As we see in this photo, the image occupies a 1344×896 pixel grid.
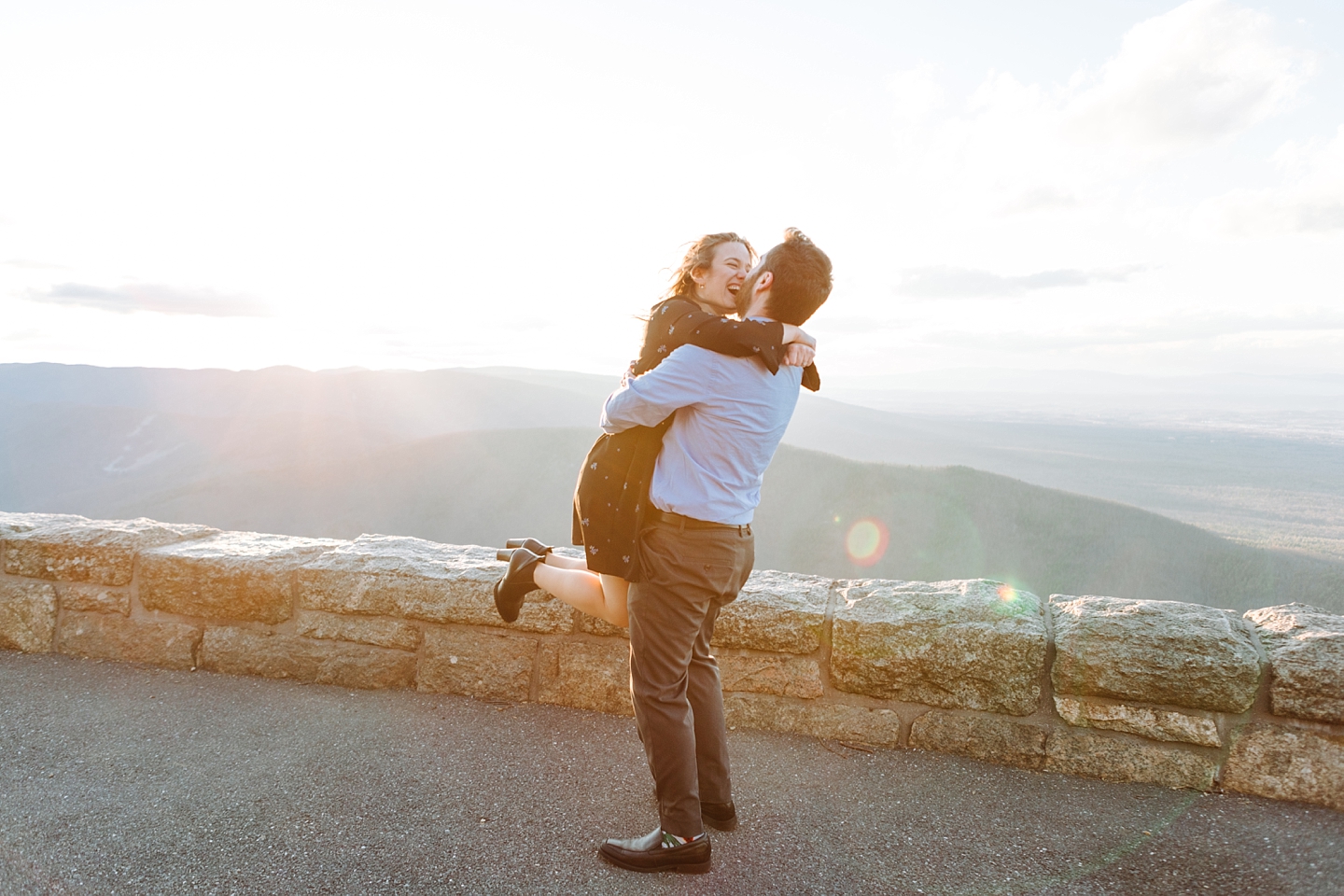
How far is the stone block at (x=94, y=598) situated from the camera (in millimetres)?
3641

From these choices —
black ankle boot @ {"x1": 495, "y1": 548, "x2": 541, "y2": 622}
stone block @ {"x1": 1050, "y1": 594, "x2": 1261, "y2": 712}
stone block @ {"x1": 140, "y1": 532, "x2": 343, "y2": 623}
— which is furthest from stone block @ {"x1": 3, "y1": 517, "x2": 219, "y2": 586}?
stone block @ {"x1": 1050, "y1": 594, "x2": 1261, "y2": 712}

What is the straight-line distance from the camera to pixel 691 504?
2.09 metres

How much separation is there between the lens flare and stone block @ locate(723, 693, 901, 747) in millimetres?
40885

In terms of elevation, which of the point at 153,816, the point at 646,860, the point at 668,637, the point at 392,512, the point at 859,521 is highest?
the point at 668,637

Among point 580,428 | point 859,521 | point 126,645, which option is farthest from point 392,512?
point 126,645

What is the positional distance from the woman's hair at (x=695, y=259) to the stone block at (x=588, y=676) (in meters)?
1.64

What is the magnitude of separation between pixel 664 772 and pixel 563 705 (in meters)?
1.15

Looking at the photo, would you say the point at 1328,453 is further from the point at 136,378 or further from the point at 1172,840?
the point at 136,378

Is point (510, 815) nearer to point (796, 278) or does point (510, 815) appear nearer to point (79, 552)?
point (796, 278)

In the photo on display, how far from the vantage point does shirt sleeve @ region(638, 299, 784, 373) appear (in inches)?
77.5

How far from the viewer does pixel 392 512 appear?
171 feet

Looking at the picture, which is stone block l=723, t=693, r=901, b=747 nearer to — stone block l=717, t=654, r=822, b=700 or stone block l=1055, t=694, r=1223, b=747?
stone block l=717, t=654, r=822, b=700

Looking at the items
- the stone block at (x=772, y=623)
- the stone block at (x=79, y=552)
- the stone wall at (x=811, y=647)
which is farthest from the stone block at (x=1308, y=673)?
the stone block at (x=79, y=552)

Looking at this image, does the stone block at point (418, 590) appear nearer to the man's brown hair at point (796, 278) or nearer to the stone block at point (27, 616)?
the stone block at point (27, 616)
